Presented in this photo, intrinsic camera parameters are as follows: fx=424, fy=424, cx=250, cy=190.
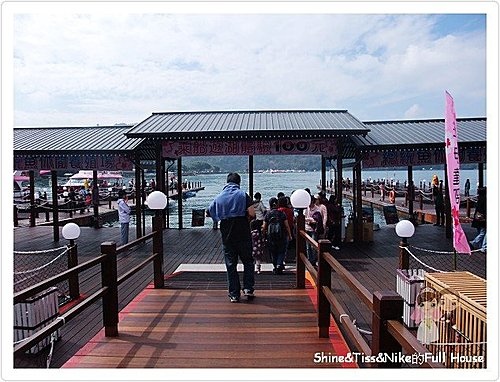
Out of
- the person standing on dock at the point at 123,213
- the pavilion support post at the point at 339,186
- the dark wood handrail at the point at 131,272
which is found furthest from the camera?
the pavilion support post at the point at 339,186

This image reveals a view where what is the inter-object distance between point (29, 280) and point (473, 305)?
5.88 meters

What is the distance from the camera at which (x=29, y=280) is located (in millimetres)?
6297

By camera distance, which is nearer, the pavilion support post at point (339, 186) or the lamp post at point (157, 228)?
the lamp post at point (157, 228)

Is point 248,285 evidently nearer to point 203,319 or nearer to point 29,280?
point 203,319

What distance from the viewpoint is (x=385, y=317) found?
204cm

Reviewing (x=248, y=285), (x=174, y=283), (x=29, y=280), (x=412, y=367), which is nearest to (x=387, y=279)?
(x=248, y=285)

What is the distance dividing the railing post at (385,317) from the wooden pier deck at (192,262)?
4.34 ft

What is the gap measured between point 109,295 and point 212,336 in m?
0.94

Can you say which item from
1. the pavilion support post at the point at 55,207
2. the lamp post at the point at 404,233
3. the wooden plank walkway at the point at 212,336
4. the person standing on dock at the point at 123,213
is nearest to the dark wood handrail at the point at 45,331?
the wooden plank walkway at the point at 212,336

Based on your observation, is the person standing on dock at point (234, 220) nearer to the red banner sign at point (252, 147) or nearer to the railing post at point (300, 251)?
the railing post at point (300, 251)

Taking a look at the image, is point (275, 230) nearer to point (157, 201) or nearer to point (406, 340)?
point (157, 201)

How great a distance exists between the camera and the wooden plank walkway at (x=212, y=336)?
3.02m

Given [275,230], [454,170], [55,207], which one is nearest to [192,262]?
[275,230]

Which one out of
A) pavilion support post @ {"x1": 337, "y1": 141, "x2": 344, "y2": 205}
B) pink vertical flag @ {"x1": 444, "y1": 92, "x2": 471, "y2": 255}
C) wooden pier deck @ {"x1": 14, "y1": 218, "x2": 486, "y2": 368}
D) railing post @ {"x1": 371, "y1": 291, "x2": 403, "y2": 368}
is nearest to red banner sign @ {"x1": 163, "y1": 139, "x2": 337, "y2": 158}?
pavilion support post @ {"x1": 337, "y1": 141, "x2": 344, "y2": 205}
